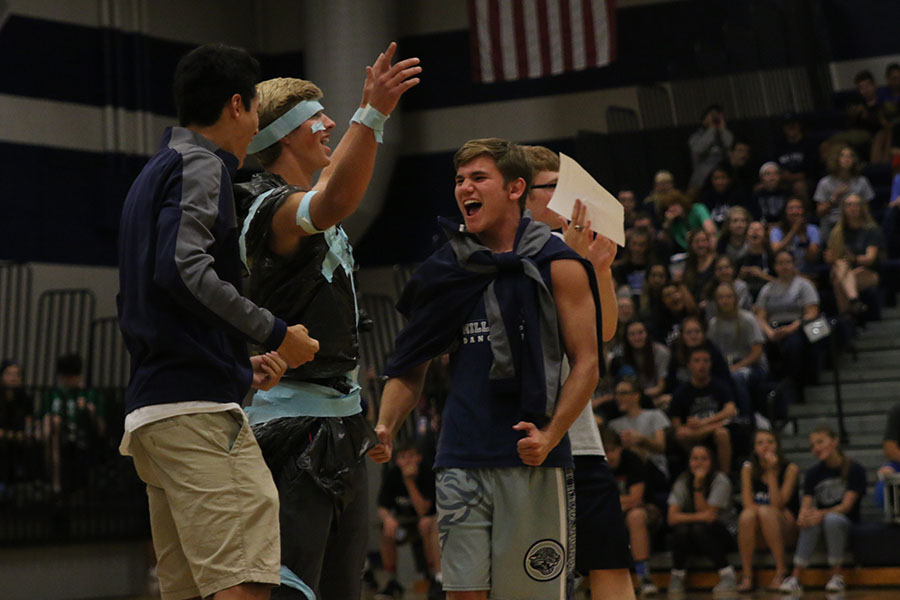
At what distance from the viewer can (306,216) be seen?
3.27m

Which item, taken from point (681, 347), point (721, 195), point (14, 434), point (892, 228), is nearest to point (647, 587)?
point (681, 347)

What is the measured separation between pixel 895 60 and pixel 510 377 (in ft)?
45.9

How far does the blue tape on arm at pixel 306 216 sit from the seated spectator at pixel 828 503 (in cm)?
729

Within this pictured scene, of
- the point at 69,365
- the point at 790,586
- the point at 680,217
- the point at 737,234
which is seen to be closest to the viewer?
the point at 790,586

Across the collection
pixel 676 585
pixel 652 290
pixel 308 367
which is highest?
pixel 652 290

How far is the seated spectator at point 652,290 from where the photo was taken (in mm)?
12680

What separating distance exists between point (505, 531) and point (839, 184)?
10607 millimetres

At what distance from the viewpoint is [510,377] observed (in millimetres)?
3791

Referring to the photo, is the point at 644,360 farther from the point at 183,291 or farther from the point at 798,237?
the point at 183,291

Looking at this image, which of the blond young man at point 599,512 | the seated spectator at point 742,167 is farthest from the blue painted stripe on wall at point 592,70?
the blond young man at point 599,512

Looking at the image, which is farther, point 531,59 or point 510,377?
point 531,59

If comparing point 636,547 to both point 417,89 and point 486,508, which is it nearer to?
point 486,508

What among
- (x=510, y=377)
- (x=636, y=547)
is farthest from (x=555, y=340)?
(x=636, y=547)

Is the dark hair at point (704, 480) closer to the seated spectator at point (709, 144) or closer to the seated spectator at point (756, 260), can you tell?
the seated spectator at point (756, 260)
